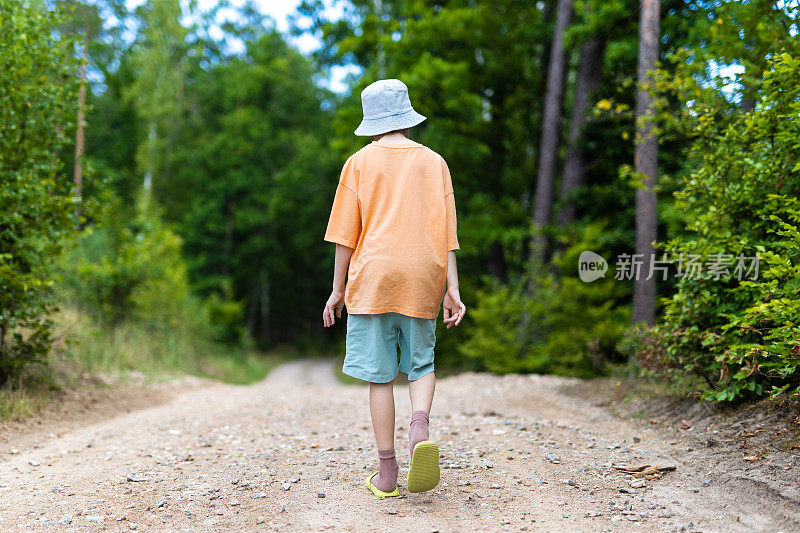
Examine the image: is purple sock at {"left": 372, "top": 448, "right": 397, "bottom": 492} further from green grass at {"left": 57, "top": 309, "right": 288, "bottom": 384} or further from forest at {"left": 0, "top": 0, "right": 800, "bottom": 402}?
green grass at {"left": 57, "top": 309, "right": 288, "bottom": 384}

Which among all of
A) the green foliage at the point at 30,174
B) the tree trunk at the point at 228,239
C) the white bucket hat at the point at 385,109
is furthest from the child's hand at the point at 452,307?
the tree trunk at the point at 228,239

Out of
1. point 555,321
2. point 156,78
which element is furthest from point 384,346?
point 156,78

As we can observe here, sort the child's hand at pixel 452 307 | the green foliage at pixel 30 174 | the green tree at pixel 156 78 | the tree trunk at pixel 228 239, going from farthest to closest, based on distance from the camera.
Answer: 1. the tree trunk at pixel 228 239
2. the green tree at pixel 156 78
3. the green foliage at pixel 30 174
4. the child's hand at pixel 452 307

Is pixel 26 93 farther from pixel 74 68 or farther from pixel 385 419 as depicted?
pixel 385 419

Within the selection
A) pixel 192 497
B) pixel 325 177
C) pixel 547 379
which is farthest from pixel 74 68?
pixel 325 177

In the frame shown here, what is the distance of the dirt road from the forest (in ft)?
3.14

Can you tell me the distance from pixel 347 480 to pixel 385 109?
215cm

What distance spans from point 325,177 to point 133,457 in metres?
26.7

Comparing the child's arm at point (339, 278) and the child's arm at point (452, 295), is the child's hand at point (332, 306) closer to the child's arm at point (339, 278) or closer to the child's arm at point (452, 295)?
the child's arm at point (339, 278)

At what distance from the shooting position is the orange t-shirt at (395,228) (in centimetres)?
307

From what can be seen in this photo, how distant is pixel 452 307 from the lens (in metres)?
3.28

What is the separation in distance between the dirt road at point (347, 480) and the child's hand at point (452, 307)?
3.11 ft

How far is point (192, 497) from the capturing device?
10.8 ft

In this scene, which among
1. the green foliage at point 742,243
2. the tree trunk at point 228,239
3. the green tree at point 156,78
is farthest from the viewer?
the tree trunk at point 228,239
